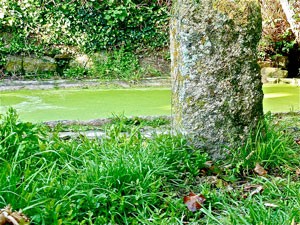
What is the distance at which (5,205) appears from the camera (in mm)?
1739

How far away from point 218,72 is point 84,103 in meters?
3.41

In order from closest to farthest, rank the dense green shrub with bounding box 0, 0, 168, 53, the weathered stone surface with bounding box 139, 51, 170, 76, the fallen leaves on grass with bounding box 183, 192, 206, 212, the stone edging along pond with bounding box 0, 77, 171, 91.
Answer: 1. the fallen leaves on grass with bounding box 183, 192, 206, 212
2. the stone edging along pond with bounding box 0, 77, 171, 91
3. the dense green shrub with bounding box 0, 0, 168, 53
4. the weathered stone surface with bounding box 139, 51, 170, 76

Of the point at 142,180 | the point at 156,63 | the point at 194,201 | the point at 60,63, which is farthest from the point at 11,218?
the point at 156,63

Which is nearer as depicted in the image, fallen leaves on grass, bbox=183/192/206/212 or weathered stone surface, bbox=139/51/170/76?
fallen leaves on grass, bbox=183/192/206/212

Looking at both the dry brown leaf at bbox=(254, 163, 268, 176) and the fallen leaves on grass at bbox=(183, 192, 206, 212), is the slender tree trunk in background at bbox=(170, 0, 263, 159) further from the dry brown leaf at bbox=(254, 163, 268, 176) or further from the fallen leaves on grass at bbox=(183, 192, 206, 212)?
the fallen leaves on grass at bbox=(183, 192, 206, 212)

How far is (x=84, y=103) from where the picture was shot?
5.73 m

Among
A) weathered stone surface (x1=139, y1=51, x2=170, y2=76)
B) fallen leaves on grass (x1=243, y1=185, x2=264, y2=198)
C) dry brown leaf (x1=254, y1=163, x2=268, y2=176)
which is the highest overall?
weathered stone surface (x1=139, y1=51, x2=170, y2=76)

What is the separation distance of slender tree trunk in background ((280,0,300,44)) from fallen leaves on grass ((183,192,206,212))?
7535 millimetres

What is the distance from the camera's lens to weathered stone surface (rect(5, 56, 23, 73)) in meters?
8.62

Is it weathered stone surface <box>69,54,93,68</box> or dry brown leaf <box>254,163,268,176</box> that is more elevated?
weathered stone surface <box>69,54,93,68</box>

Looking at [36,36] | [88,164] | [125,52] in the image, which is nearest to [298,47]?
[125,52]

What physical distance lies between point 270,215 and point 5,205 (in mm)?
1054

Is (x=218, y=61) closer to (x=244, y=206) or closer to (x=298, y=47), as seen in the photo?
(x=244, y=206)

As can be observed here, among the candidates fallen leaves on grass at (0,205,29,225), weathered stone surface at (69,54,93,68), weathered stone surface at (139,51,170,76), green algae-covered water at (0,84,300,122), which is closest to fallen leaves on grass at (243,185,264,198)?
fallen leaves on grass at (0,205,29,225)
